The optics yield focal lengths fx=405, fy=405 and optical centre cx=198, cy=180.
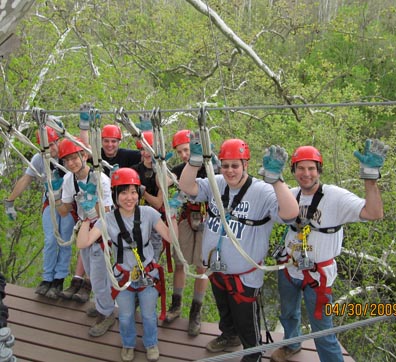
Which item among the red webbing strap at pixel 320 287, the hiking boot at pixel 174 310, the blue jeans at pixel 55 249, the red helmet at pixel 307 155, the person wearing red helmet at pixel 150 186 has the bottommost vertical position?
the hiking boot at pixel 174 310

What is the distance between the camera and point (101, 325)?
10.4 ft

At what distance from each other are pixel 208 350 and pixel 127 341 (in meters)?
0.59

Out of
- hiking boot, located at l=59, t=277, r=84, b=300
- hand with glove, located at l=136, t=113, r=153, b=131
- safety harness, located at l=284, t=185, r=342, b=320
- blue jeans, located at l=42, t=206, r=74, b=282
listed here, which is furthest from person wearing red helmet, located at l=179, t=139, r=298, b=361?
hiking boot, located at l=59, t=277, r=84, b=300

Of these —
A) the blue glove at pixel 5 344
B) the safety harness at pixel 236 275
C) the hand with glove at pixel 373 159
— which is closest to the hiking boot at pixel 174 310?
the safety harness at pixel 236 275

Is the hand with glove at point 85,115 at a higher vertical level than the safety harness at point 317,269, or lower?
higher

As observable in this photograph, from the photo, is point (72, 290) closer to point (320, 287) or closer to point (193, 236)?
point (193, 236)

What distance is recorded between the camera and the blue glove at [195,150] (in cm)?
237

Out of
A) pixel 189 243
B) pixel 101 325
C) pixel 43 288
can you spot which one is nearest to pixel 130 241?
pixel 189 243

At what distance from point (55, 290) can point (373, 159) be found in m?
2.88

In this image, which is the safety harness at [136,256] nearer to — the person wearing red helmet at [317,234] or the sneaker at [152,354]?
the sneaker at [152,354]

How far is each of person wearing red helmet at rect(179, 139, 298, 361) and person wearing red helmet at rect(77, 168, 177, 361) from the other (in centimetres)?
32

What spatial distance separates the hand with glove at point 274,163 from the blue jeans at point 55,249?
6.57 feet

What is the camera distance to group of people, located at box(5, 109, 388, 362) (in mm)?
2377

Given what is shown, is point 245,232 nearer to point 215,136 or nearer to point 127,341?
point 127,341
